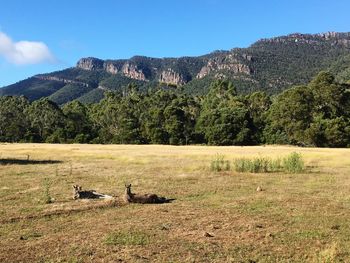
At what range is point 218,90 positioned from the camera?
5236 inches

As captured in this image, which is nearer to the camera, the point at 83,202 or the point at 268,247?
the point at 268,247

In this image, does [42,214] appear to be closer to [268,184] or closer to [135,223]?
[135,223]

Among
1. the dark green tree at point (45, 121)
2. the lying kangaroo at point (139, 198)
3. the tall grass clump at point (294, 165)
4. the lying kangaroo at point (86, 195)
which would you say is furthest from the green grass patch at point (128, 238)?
the dark green tree at point (45, 121)

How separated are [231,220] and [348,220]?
466 cm

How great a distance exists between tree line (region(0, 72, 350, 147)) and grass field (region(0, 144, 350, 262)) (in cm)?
5897

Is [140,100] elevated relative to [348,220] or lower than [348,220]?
elevated

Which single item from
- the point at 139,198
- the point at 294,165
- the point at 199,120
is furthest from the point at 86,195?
the point at 199,120

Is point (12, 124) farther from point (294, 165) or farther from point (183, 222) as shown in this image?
point (183, 222)

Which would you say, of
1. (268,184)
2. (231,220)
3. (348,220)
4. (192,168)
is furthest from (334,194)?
(192,168)

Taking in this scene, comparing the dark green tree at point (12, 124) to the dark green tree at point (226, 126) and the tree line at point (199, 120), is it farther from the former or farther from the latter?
the dark green tree at point (226, 126)

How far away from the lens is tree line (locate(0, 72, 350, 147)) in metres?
87.3

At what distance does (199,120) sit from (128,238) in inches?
3496

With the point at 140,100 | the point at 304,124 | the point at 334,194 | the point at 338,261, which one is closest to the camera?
the point at 338,261

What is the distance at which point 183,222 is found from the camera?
17.5 metres
